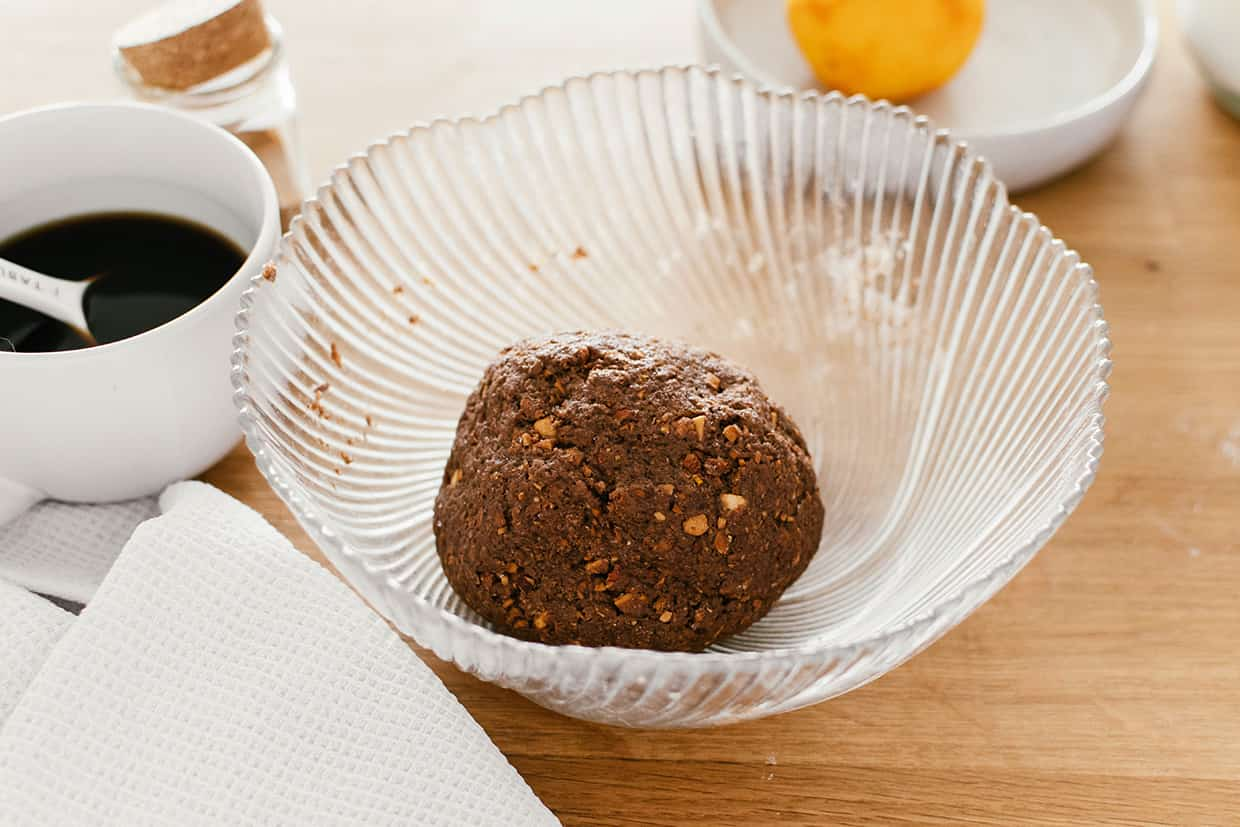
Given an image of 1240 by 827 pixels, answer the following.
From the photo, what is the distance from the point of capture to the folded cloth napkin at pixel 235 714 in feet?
2.70

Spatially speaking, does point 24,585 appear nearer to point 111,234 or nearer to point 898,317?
point 111,234

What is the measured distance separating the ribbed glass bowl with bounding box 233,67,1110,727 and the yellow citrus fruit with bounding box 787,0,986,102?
0.22 metres

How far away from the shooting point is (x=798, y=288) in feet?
4.03

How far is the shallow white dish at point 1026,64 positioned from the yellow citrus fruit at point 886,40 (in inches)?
2.4

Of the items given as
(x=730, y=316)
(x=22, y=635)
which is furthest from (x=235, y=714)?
(x=730, y=316)

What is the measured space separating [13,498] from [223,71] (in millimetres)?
469

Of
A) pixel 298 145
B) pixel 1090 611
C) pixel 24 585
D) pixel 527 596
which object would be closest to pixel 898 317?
pixel 1090 611

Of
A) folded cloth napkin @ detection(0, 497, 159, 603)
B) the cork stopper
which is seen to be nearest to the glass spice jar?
the cork stopper

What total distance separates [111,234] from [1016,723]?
89 centimetres

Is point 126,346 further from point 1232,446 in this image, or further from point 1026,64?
point 1026,64

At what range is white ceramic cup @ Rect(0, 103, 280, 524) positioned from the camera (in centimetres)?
95

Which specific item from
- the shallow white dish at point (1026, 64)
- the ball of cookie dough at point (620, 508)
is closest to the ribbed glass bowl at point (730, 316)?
the ball of cookie dough at point (620, 508)

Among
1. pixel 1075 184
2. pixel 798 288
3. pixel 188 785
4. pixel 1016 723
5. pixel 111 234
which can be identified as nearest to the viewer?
pixel 188 785

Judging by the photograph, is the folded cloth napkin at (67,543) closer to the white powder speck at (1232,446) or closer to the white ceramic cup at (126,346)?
the white ceramic cup at (126,346)
